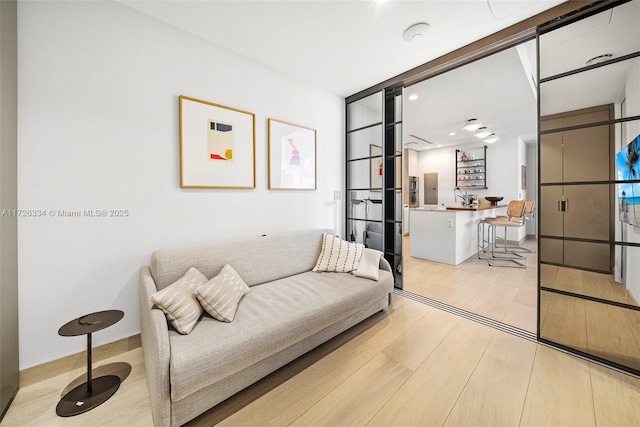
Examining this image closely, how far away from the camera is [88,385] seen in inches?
58.0

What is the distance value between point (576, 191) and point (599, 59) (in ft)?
3.06

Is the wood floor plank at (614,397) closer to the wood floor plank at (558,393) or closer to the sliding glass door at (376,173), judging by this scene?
the wood floor plank at (558,393)

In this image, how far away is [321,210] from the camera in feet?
10.8

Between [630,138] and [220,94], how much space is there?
3200mm

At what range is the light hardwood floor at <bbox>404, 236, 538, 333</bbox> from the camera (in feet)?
8.22

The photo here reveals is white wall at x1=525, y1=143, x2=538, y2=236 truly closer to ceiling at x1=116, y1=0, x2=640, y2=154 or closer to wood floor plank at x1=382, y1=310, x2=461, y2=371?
ceiling at x1=116, y1=0, x2=640, y2=154

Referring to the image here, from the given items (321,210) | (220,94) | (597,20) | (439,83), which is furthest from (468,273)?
(220,94)

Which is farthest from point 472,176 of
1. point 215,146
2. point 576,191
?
point 215,146

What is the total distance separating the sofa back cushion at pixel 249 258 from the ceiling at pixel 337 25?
1852 millimetres

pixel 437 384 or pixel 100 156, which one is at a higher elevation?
pixel 100 156

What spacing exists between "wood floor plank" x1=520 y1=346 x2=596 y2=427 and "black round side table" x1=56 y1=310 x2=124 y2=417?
2.38 metres

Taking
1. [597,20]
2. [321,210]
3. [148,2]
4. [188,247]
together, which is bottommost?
[188,247]

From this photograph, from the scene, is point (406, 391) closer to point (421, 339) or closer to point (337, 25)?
point (421, 339)

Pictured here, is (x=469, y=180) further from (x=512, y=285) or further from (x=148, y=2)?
(x=148, y=2)
